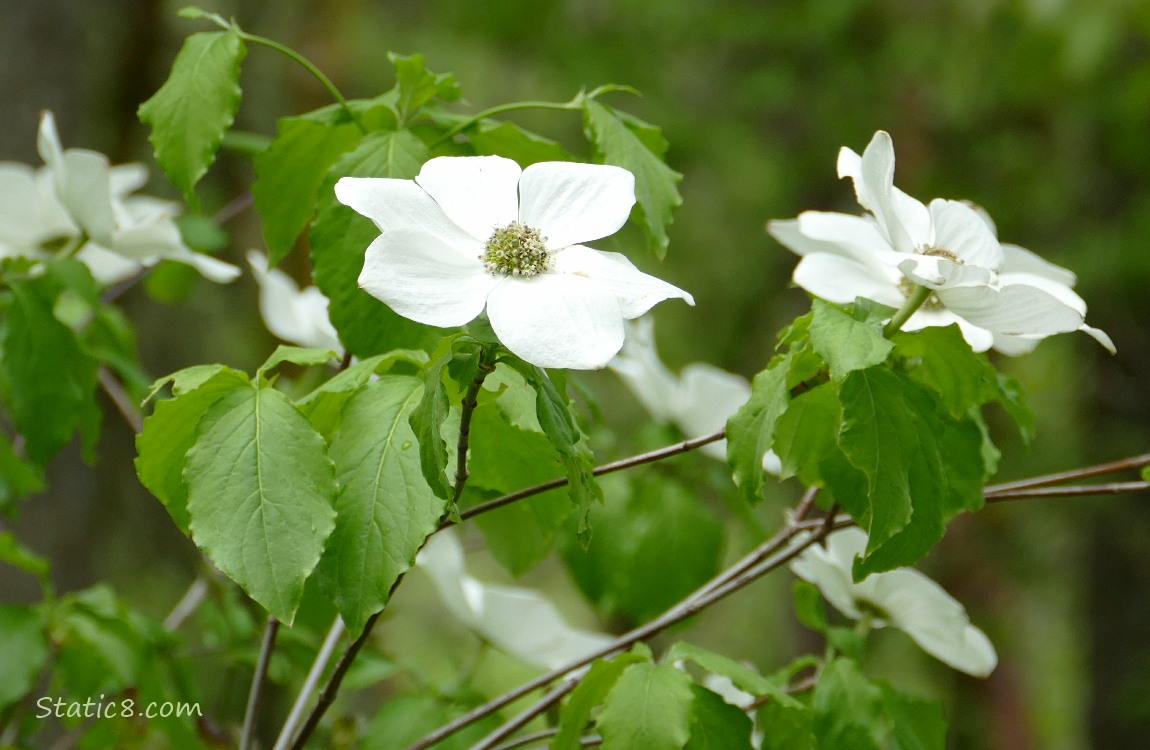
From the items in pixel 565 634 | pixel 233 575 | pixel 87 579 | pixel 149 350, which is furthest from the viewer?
pixel 149 350

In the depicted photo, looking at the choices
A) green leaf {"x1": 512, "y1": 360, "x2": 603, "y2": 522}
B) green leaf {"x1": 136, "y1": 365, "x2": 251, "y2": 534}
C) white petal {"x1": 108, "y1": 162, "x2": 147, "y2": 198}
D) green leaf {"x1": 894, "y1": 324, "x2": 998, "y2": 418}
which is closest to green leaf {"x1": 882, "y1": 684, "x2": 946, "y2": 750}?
green leaf {"x1": 894, "y1": 324, "x2": 998, "y2": 418}

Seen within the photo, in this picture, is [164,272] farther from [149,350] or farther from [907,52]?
[907,52]

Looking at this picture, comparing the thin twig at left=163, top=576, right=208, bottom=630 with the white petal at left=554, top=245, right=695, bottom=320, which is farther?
the thin twig at left=163, top=576, right=208, bottom=630

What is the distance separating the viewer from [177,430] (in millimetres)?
594

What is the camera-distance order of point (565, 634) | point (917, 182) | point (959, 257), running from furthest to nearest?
point (917, 182), point (565, 634), point (959, 257)

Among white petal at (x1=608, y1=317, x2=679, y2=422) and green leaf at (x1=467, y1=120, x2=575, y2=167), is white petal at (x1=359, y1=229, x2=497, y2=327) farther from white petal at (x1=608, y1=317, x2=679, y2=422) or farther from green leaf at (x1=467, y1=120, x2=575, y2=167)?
white petal at (x1=608, y1=317, x2=679, y2=422)

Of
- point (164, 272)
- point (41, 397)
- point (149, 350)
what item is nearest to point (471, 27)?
point (149, 350)

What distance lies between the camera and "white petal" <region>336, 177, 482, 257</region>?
53cm

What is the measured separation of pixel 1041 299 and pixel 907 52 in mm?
2961

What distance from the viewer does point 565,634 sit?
96 centimetres

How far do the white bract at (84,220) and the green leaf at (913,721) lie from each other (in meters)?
0.58

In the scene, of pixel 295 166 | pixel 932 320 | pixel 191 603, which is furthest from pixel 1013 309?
pixel 191 603

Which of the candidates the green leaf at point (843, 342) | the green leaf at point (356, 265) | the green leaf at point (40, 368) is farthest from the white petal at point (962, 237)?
the green leaf at point (40, 368)

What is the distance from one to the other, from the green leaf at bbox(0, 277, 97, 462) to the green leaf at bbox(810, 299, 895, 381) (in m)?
0.60
